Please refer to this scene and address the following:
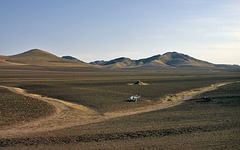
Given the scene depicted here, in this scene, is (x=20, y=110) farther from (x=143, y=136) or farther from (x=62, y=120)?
(x=143, y=136)

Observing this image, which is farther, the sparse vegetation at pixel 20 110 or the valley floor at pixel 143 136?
the sparse vegetation at pixel 20 110

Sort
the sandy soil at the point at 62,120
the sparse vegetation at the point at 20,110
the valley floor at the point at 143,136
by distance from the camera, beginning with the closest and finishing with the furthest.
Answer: the valley floor at the point at 143,136
the sandy soil at the point at 62,120
the sparse vegetation at the point at 20,110

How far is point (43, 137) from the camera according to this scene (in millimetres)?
15930

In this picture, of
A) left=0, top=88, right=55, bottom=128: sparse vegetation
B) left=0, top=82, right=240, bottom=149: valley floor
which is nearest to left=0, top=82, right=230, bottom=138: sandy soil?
left=0, top=88, right=55, bottom=128: sparse vegetation

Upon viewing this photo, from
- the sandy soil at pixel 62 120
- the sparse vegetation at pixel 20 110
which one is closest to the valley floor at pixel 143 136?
the sandy soil at pixel 62 120

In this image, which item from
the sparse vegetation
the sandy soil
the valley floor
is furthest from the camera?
the sparse vegetation

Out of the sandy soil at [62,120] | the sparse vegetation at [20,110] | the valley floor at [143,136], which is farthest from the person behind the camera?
the sparse vegetation at [20,110]

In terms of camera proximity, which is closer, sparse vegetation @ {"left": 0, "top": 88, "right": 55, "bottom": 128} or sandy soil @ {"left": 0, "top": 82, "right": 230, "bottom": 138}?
sandy soil @ {"left": 0, "top": 82, "right": 230, "bottom": 138}

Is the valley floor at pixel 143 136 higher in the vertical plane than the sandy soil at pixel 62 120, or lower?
higher

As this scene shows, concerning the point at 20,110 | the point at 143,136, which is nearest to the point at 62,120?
the point at 20,110

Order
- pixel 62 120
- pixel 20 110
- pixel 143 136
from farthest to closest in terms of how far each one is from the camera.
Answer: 1. pixel 20 110
2. pixel 62 120
3. pixel 143 136

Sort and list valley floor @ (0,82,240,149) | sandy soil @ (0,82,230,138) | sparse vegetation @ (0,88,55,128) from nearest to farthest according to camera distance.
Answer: valley floor @ (0,82,240,149) < sandy soil @ (0,82,230,138) < sparse vegetation @ (0,88,55,128)

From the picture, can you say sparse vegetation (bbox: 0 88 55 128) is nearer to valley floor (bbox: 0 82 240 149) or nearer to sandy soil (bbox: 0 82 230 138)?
sandy soil (bbox: 0 82 230 138)

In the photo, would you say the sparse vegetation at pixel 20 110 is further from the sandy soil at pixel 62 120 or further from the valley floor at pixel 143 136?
the valley floor at pixel 143 136
